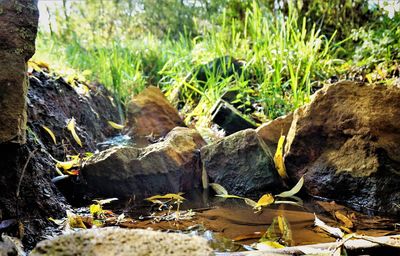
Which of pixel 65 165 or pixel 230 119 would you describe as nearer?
pixel 65 165

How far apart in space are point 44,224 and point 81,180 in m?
0.63

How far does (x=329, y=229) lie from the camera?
1652 millimetres

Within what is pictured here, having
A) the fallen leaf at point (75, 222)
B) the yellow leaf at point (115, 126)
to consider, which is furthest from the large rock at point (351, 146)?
the yellow leaf at point (115, 126)

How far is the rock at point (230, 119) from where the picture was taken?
371 cm

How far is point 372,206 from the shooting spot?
2092 millimetres

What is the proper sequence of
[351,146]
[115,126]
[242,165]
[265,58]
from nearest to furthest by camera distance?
[351,146]
[242,165]
[115,126]
[265,58]

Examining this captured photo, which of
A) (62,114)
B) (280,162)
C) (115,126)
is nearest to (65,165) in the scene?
(62,114)

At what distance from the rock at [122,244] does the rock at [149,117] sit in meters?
3.01

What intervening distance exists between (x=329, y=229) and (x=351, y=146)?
2.55ft

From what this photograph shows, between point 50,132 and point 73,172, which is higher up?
point 50,132

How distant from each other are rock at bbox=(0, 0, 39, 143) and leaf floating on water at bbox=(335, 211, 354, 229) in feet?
4.38

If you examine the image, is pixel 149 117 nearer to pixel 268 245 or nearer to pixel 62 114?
pixel 62 114

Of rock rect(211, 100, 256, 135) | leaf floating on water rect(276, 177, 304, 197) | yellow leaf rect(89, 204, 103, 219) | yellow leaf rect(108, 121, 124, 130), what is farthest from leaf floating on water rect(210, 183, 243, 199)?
yellow leaf rect(108, 121, 124, 130)

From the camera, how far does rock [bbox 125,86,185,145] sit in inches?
156
